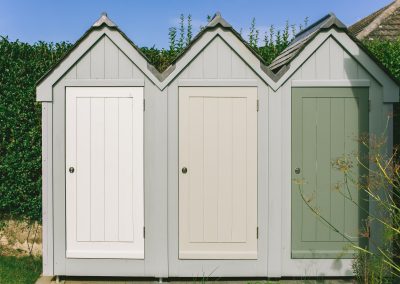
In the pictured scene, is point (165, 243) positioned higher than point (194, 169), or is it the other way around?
point (194, 169)

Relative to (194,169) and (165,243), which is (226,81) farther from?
(165,243)

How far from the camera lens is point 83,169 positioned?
5547mm

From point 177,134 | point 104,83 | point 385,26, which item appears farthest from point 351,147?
point 385,26

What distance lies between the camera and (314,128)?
5.53 metres

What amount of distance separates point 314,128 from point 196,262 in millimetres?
1884

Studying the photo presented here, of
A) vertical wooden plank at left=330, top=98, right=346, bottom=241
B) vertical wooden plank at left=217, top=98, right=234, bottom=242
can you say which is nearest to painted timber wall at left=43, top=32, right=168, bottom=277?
vertical wooden plank at left=217, top=98, right=234, bottom=242

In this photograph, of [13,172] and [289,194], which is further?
[13,172]

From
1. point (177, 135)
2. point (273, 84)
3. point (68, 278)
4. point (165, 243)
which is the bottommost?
point (68, 278)

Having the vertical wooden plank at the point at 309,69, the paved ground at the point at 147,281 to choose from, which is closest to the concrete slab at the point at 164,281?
the paved ground at the point at 147,281

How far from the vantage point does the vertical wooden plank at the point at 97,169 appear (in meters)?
5.52

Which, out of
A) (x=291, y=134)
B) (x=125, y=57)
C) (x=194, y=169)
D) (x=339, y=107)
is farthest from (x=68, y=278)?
(x=339, y=107)

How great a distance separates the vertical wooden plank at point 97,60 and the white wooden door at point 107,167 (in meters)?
0.15

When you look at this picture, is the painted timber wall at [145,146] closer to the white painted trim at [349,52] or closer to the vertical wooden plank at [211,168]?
the vertical wooden plank at [211,168]

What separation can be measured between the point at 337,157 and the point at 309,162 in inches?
11.8
